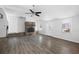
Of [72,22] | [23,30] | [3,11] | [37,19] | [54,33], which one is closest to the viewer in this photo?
[3,11]

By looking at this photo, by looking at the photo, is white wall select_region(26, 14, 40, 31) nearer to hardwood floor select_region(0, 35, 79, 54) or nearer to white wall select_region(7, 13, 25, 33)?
white wall select_region(7, 13, 25, 33)

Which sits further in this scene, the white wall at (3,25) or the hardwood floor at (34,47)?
the hardwood floor at (34,47)

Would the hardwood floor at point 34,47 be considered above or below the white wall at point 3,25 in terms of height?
below

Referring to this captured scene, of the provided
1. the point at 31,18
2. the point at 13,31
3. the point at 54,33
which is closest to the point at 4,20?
the point at 13,31

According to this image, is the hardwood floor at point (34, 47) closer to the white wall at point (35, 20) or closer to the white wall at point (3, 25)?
the white wall at point (3, 25)

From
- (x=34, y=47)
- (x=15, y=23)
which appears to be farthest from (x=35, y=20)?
(x=34, y=47)

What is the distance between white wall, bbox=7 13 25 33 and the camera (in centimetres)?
338

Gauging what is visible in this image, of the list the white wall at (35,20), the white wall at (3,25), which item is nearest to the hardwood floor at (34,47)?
the white wall at (3,25)

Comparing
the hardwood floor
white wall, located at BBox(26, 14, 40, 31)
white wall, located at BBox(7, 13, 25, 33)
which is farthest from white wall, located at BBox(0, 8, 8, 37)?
white wall, located at BBox(26, 14, 40, 31)

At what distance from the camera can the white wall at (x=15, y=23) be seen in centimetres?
338

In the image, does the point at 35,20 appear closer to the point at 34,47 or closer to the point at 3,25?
the point at 3,25

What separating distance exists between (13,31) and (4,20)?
1.71 feet

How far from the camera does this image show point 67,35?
20.7ft

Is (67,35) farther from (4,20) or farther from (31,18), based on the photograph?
(4,20)
